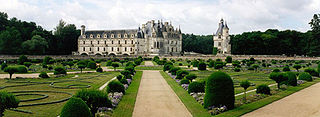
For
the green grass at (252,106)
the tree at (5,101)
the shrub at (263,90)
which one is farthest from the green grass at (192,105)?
the tree at (5,101)

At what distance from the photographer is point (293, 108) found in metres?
13.3

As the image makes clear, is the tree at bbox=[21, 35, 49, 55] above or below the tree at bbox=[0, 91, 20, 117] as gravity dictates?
above

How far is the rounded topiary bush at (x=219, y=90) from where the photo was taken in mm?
12688

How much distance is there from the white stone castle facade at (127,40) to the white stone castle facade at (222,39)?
527 inches

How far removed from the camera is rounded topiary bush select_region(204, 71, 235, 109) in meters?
12.7

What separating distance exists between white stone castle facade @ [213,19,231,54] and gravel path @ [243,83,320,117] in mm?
68560

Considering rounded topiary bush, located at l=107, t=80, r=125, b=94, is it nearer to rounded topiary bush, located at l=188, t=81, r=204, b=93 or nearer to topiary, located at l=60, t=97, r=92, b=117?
rounded topiary bush, located at l=188, t=81, r=204, b=93

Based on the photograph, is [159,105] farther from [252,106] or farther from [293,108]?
[293,108]

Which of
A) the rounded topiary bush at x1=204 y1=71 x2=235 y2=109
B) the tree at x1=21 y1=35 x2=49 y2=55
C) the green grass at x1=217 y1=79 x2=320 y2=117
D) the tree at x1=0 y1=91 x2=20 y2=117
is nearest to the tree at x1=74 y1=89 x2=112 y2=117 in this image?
the tree at x1=0 y1=91 x2=20 y2=117

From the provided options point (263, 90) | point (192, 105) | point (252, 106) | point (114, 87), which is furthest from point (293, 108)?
point (114, 87)

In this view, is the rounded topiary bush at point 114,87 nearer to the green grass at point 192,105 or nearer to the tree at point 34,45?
the green grass at point 192,105

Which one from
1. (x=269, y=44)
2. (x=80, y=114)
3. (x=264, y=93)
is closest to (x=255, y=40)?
(x=269, y=44)

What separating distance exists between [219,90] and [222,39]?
244ft

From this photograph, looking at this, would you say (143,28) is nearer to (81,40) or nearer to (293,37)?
(81,40)
